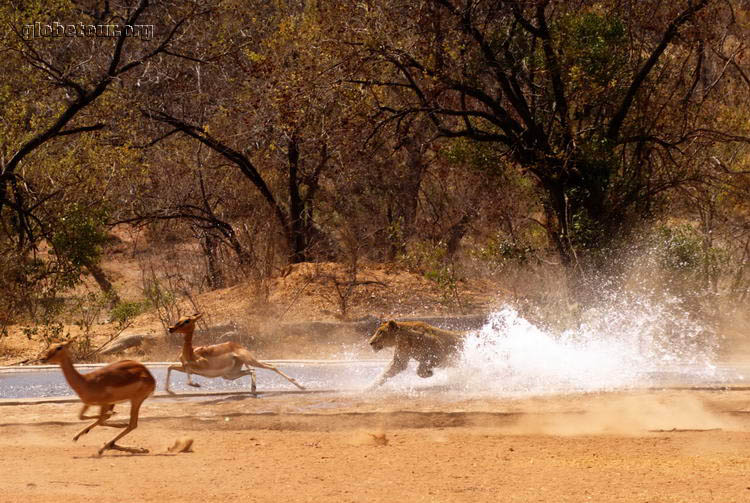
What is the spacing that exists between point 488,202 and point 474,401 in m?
12.1

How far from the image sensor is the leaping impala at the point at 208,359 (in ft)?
37.1

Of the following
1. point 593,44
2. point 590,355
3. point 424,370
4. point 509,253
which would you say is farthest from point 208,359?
point 593,44

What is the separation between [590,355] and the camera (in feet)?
43.8

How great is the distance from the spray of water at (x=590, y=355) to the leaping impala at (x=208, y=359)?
2609 mm

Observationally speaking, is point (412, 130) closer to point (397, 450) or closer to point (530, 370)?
point (530, 370)

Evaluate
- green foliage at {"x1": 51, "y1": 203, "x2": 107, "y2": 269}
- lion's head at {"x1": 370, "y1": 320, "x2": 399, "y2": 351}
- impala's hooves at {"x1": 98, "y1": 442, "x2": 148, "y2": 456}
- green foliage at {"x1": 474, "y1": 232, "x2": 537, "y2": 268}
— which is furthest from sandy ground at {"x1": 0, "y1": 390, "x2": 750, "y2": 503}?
green foliage at {"x1": 51, "y1": 203, "x2": 107, "y2": 269}

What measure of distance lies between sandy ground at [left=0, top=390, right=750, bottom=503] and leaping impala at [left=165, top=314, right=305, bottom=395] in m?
0.40

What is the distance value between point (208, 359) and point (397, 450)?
361 centimetres

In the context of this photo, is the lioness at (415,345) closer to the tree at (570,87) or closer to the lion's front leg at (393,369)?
→ the lion's front leg at (393,369)

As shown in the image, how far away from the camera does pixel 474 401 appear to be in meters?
10.9

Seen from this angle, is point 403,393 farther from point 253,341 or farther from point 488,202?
point 488,202

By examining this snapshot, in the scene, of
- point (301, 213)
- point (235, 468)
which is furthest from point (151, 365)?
point (301, 213)

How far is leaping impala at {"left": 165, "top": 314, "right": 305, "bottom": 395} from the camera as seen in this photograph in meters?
11.3

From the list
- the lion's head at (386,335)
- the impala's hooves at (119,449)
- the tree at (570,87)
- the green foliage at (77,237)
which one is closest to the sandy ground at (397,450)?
the impala's hooves at (119,449)
